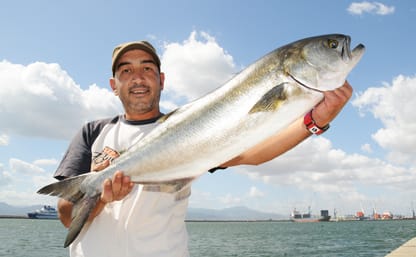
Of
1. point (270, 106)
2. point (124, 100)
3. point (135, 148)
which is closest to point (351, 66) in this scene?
point (270, 106)

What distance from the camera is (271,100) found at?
3430 millimetres

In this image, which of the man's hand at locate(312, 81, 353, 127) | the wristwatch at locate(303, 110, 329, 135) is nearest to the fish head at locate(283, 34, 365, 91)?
the man's hand at locate(312, 81, 353, 127)

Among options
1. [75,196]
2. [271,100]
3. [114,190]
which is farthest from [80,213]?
[271,100]

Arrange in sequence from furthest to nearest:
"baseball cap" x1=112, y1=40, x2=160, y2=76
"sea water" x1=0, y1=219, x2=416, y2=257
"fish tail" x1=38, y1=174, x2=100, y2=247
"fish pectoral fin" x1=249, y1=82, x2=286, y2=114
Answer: "sea water" x1=0, y1=219, x2=416, y2=257, "baseball cap" x1=112, y1=40, x2=160, y2=76, "fish tail" x1=38, y1=174, x2=100, y2=247, "fish pectoral fin" x1=249, y1=82, x2=286, y2=114

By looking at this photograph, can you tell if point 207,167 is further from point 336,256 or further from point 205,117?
point 336,256

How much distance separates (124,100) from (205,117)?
1.42 m

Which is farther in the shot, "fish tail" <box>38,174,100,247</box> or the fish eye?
"fish tail" <box>38,174,100,247</box>

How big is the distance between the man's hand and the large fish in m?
0.16

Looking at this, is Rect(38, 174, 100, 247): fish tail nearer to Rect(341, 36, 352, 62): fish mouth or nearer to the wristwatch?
the wristwatch

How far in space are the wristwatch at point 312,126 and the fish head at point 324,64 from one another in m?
0.57

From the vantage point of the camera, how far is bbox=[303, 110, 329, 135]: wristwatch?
159 inches

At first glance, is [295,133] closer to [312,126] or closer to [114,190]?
[312,126]

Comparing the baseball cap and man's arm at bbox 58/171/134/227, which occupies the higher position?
the baseball cap

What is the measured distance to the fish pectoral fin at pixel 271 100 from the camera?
11.2 feet
